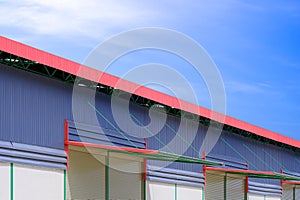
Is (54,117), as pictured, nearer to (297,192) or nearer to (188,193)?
(188,193)

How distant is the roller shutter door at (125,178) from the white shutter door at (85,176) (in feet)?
2.43

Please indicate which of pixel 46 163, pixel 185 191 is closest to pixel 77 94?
pixel 46 163

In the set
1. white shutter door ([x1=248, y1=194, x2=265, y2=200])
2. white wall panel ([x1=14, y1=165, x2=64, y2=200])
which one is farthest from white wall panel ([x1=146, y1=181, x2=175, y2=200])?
white shutter door ([x1=248, y1=194, x2=265, y2=200])

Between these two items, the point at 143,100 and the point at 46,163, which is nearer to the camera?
the point at 46,163

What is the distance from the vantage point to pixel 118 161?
1156 inches

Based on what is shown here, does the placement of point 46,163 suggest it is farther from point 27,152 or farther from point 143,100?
point 143,100

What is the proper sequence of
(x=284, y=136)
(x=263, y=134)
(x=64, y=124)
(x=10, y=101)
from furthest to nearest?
(x=284, y=136), (x=263, y=134), (x=64, y=124), (x=10, y=101)

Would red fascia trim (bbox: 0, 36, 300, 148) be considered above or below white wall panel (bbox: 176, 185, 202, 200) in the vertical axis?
above

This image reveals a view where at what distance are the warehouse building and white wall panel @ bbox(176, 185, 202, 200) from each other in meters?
0.05

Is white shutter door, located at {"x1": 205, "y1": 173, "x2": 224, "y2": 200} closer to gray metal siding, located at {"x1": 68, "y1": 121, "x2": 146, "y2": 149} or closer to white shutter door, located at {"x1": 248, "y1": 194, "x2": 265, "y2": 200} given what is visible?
white shutter door, located at {"x1": 248, "y1": 194, "x2": 265, "y2": 200}

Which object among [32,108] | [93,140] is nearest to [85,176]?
[93,140]

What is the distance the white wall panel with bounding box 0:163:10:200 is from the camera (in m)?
21.5

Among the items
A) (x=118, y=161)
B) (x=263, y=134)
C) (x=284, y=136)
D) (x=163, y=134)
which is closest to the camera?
(x=118, y=161)

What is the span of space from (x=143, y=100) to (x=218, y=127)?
8.46 m
